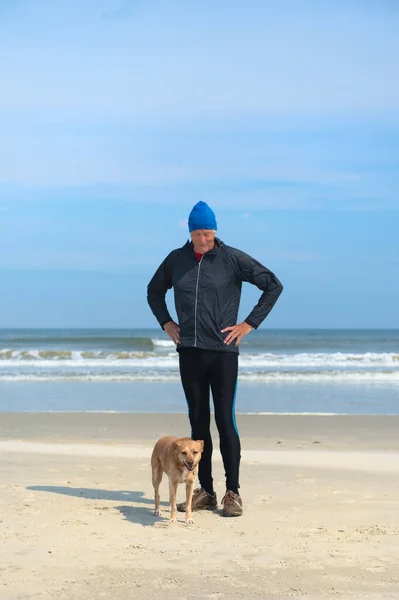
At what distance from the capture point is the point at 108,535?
4.71 m

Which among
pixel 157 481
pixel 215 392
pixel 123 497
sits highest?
pixel 215 392

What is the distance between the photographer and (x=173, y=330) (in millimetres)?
5555

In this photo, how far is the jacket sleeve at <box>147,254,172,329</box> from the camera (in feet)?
18.6

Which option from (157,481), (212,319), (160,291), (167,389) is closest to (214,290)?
(212,319)

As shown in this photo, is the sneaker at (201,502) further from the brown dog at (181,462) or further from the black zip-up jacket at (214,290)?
the black zip-up jacket at (214,290)

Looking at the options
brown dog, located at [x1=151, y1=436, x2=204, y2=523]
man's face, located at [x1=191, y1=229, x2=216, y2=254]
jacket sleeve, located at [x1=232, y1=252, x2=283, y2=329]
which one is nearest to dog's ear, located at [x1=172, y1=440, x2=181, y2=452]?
brown dog, located at [x1=151, y1=436, x2=204, y2=523]

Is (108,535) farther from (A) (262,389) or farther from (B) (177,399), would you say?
(A) (262,389)

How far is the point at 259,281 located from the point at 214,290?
33 cm

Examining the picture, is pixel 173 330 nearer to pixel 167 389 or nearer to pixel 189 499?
pixel 189 499

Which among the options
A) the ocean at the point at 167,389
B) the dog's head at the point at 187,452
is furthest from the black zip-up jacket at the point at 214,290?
the ocean at the point at 167,389

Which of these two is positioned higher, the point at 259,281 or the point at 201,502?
the point at 259,281

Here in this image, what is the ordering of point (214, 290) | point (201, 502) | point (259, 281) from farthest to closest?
point (201, 502), point (259, 281), point (214, 290)

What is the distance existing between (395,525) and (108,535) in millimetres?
1761

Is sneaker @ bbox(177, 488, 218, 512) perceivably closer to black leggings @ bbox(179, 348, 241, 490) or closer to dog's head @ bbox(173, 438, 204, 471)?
black leggings @ bbox(179, 348, 241, 490)
